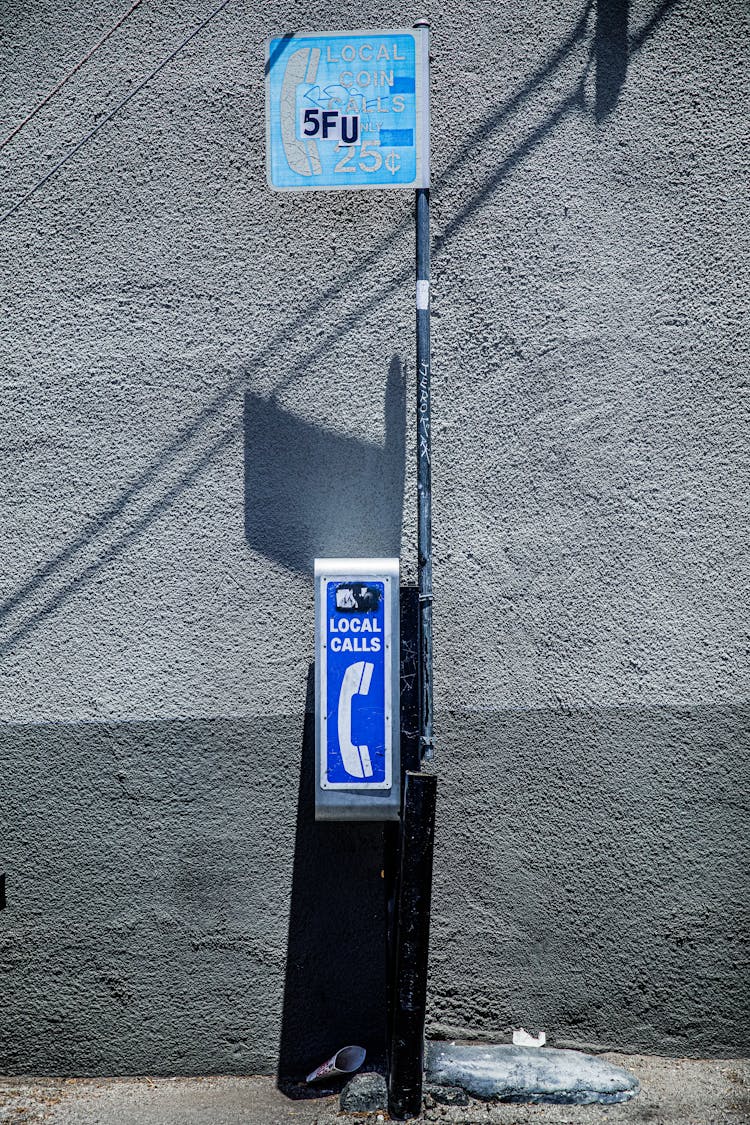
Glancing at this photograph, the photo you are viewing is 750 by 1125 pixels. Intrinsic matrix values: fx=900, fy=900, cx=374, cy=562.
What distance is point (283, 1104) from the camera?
12.3 ft

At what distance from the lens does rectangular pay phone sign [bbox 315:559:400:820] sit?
3512 millimetres

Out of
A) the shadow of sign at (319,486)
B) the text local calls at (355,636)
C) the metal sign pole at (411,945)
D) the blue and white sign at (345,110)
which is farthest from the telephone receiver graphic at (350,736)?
the blue and white sign at (345,110)

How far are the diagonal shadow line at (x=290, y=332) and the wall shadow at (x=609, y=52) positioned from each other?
74 mm

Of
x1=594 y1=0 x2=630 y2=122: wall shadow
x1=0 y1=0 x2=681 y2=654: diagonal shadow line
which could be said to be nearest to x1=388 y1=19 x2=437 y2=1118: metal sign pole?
x1=0 y1=0 x2=681 y2=654: diagonal shadow line

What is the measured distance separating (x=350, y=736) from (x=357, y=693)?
0.17 m

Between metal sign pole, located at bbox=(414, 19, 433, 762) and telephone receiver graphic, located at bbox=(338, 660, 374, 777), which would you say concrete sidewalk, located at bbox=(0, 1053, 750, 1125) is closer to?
telephone receiver graphic, located at bbox=(338, 660, 374, 777)

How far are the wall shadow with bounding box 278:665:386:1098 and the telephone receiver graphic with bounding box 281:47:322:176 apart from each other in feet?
6.88

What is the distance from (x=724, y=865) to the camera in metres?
3.89

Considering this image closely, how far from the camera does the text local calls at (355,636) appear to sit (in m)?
3.54

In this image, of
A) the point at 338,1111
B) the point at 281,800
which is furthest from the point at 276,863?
the point at 338,1111

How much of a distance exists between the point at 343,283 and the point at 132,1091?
3.58 m

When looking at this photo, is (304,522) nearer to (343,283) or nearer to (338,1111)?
(343,283)

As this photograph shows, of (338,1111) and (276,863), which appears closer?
(338,1111)

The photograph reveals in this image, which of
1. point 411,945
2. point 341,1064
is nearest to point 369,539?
point 411,945
